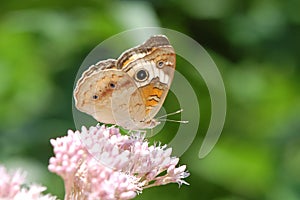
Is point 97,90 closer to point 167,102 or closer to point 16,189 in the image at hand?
point 16,189

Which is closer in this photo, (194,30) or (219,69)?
(219,69)

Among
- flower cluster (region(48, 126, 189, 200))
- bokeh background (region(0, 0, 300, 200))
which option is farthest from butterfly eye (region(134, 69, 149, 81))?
bokeh background (region(0, 0, 300, 200))

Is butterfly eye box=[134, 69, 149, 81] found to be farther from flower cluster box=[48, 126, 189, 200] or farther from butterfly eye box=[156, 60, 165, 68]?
flower cluster box=[48, 126, 189, 200]

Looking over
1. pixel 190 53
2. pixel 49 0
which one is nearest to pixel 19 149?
pixel 49 0

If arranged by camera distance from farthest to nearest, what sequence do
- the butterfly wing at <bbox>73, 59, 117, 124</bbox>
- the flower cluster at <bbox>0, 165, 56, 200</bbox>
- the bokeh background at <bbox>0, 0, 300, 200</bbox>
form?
the bokeh background at <bbox>0, 0, 300, 200</bbox>, the butterfly wing at <bbox>73, 59, 117, 124</bbox>, the flower cluster at <bbox>0, 165, 56, 200</bbox>

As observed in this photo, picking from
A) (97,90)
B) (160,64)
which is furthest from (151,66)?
(97,90)

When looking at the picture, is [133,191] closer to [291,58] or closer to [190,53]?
[190,53]

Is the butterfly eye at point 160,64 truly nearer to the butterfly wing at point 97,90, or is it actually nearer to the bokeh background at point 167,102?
the butterfly wing at point 97,90
